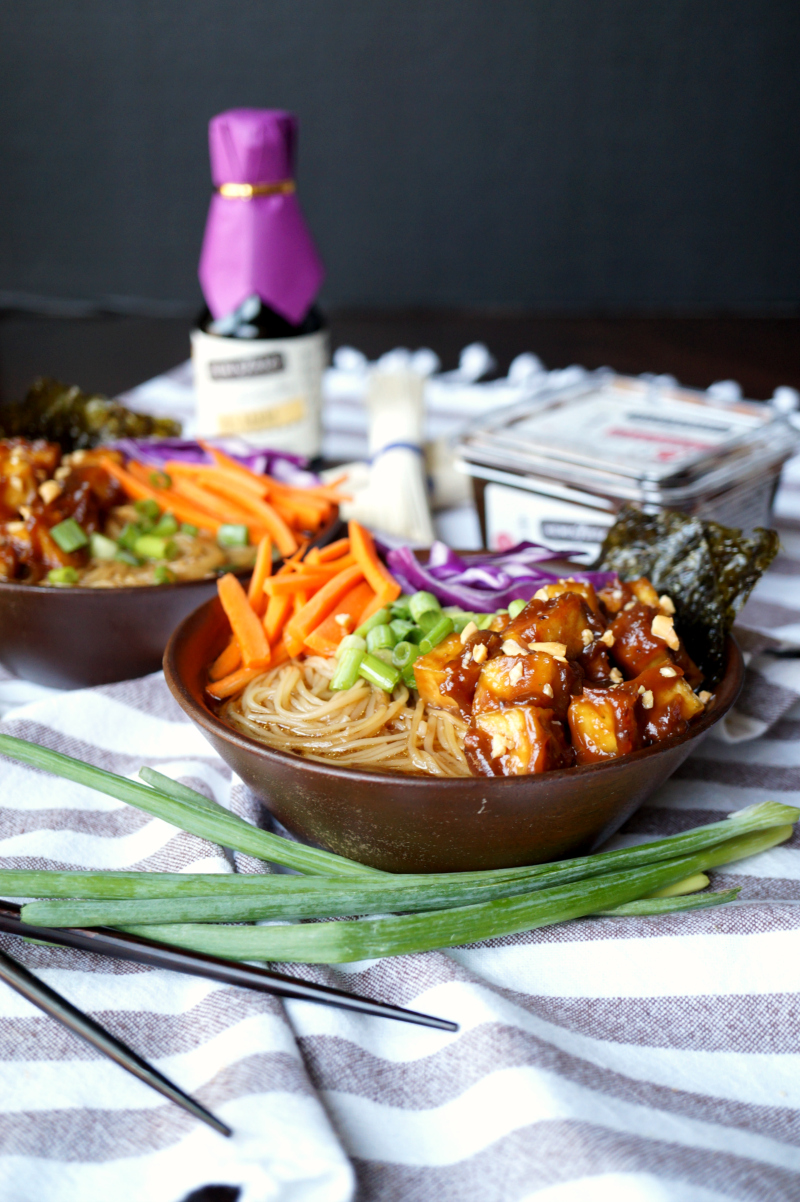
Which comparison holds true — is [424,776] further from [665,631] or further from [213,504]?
[213,504]

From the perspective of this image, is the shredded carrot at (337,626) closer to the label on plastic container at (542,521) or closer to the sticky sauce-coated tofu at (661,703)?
the sticky sauce-coated tofu at (661,703)

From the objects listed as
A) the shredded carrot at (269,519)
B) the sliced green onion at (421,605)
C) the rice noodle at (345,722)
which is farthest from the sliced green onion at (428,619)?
the shredded carrot at (269,519)

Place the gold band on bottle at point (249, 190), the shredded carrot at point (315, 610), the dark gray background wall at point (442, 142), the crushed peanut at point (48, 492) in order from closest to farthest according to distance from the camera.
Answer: the shredded carrot at point (315, 610), the crushed peanut at point (48, 492), the gold band on bottle at point (249, 190), the dark gray background wall at point (442, 142)

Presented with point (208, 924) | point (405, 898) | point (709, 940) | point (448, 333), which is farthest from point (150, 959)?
point (448, 333)

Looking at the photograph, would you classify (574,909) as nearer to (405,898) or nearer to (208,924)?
(405,898)

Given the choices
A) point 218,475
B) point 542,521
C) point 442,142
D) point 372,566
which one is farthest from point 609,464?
point 442,142
